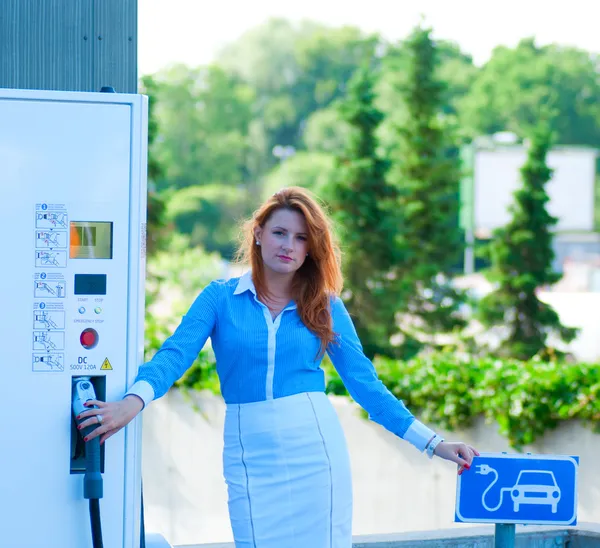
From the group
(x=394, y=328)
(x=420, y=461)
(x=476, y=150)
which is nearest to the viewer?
(x=420, y=461)

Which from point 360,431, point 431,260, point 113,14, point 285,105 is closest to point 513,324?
point 431,260

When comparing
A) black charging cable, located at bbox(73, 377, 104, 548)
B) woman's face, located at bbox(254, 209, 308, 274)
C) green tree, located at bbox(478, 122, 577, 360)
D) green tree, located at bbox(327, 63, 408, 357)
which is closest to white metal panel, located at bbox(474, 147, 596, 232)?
green tree, located at bbox(478, 122, 577, 360)

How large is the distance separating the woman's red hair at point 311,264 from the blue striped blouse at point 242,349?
0.10 feet

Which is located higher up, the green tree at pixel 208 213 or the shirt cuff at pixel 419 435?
the green tree at pixel 208 213

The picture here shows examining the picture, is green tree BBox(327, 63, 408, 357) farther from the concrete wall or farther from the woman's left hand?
the woman's left hand

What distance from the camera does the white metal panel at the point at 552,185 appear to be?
20.8 meters

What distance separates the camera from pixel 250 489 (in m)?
2.49

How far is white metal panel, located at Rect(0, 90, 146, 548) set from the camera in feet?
8.45

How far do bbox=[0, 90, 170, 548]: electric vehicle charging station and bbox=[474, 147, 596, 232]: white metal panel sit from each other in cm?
1791

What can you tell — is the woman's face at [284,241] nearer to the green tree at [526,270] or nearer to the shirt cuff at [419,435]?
the shirt cuff at [419,435]

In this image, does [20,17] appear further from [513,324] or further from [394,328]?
[513,324]

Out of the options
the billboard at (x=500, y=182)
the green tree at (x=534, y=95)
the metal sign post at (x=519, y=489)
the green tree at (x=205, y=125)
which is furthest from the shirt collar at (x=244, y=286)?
the green tree at (x=205, y=125)

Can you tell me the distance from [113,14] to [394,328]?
8.22m

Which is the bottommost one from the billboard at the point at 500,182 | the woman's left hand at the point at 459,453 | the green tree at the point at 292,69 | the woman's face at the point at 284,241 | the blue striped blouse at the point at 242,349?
the woman's left hand at the point at 459,453
